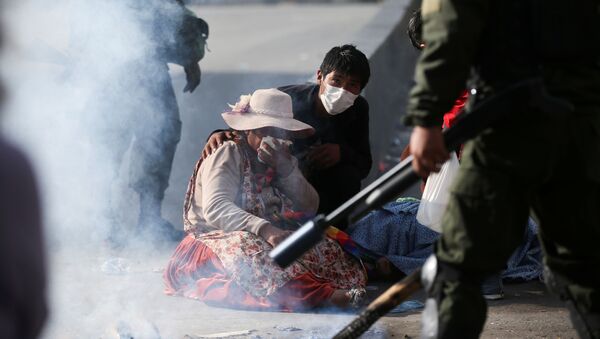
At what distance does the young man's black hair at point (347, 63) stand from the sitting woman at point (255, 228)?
1.21 feet

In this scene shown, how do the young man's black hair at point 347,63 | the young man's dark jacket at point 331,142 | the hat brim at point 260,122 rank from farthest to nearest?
1. the young man's dark jacket at point 331,142
2. the young man's black hair at point 347,63
3. the hat brim at point 260,122

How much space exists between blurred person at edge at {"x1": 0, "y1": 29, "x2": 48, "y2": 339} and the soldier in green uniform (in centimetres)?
123

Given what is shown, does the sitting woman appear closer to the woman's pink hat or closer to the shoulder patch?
the woman's pink hat

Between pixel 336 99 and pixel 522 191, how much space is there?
224 cm

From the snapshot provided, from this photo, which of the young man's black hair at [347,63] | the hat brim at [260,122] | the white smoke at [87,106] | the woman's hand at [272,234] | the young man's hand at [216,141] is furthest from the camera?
the white smoke at [87,106]

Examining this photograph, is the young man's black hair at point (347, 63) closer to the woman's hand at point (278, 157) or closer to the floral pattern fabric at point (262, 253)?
the woman's hand at point (278, 157)

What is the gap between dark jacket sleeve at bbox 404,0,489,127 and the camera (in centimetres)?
318

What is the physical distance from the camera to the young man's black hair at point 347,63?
5387 mm

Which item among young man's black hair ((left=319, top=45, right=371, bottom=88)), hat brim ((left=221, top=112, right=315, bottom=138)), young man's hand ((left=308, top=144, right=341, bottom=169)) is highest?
young man's black hair ((left=319, top=45, right=371, bottom=88))

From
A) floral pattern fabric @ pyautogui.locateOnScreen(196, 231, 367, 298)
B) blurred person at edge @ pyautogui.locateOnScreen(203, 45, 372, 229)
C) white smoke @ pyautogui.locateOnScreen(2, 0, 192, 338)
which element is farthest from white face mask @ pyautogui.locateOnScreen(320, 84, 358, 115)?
white smoke @ pyautogui.locateOnScreen(2, 0, 192, 338)

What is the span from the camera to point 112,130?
632 cm

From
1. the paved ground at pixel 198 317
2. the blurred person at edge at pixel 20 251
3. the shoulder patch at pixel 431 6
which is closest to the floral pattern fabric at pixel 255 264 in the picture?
the paved ground at pixel 198 317

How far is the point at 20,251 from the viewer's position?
7.89 ft

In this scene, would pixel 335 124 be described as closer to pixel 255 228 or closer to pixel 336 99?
pixel 336 99
